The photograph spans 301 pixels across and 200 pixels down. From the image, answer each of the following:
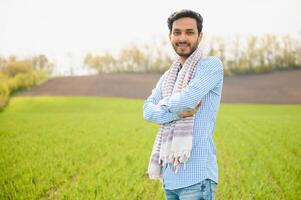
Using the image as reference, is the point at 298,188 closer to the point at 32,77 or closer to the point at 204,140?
the point at 204,140

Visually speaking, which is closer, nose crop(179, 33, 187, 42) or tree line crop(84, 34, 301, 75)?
nose crop(179, 33, 187, 42)

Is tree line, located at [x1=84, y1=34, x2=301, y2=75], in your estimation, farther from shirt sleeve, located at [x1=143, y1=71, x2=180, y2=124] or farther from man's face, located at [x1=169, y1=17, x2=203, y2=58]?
man's face, located at [x1=169, y1=17, x2=203, y2=58]

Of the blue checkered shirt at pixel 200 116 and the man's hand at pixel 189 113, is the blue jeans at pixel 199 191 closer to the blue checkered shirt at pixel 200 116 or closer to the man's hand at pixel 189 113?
the blue checkered shirt at pixel 200 116

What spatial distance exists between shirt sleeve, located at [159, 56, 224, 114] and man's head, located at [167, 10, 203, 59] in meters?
0.14

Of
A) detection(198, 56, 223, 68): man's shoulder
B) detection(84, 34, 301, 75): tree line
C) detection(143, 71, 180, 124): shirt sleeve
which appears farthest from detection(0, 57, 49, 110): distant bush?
detection(198, 56, 223, 68): man's shoulder

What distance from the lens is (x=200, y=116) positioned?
2.40 meters

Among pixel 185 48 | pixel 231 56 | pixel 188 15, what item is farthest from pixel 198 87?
pixel 231 56

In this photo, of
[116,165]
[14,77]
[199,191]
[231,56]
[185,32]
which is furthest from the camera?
[231,56]

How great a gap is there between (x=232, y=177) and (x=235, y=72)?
34520mm

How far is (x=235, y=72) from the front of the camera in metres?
40.5

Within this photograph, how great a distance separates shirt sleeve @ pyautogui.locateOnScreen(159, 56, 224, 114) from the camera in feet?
7.74

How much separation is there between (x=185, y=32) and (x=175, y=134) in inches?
25.6

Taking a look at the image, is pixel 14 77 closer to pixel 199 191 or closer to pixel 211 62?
pixel 211 62

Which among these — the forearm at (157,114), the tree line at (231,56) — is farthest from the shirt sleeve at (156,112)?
the tree line at (231,56)
